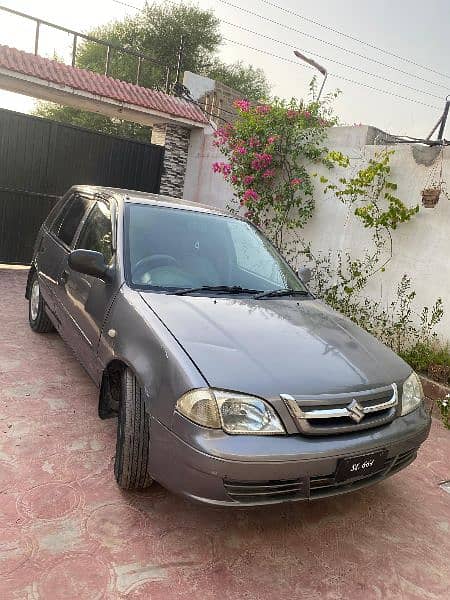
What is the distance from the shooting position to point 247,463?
1988 mm

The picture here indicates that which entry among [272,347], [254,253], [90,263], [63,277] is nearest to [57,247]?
[63,277]

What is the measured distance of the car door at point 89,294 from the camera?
299 cm

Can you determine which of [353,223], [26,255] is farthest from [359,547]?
[26,255]

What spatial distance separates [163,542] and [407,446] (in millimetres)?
1344

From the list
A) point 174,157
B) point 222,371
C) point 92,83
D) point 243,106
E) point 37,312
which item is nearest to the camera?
point 222,371

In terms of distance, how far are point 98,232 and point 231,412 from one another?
6.52 feet

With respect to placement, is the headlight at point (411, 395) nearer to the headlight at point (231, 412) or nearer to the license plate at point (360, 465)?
the license plate at point (360, 465)

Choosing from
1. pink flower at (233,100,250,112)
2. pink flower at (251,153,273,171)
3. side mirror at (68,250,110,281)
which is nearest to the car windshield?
side mirror at (68,250,110,281)

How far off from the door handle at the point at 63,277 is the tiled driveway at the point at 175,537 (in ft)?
3.37

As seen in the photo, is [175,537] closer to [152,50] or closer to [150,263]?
[150,263]

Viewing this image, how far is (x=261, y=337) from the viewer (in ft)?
8.19

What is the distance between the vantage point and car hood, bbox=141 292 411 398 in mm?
2160

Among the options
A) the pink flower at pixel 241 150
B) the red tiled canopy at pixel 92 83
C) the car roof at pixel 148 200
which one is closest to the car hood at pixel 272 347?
the car roof at pixel 148 200

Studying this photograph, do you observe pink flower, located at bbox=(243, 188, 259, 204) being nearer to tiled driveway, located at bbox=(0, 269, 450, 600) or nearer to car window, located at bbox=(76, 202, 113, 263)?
car window, located at bbox=(76, 202, 113, 263)
